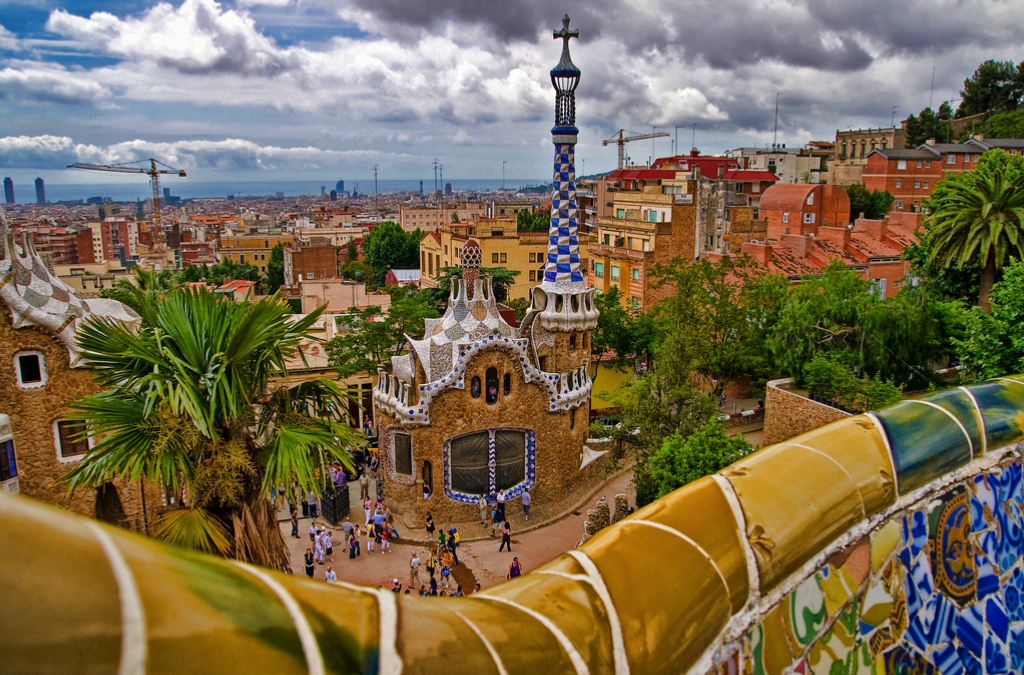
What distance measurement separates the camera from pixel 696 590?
292cm

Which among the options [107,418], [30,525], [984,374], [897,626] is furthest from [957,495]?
[984,374]

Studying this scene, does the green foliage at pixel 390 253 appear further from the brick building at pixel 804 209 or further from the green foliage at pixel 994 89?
the green foliage at pixel 994 89

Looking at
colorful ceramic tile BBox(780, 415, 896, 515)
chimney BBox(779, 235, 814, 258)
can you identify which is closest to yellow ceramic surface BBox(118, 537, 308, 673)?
colorful ceramic tile BBox(780, 415, 896, 515)

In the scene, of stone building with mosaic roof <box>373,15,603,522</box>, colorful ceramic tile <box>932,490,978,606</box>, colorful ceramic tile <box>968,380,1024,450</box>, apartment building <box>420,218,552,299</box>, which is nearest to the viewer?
colorful ceramic tile <box>932,490,978,606</box>

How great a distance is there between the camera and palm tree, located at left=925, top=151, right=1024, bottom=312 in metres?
21.5

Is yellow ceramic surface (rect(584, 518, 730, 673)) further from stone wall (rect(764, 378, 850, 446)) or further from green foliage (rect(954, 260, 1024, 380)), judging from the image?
stone wall (rect(764, 378, 850, 446))

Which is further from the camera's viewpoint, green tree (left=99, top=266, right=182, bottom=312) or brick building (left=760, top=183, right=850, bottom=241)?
brick building (left=760, top=183, right=850, bottom=241)

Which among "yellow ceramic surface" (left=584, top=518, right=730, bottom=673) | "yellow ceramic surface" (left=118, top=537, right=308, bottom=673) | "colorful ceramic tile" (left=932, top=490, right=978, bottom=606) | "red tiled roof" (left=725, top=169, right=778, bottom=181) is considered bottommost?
"colorful ceramic tile" (left=932, top=490, right=978, bottom=606)

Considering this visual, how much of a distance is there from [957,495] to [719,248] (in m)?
44.5

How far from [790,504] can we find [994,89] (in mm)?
95565

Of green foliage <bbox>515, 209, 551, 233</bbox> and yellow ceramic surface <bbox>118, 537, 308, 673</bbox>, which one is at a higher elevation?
yellow ceramic surface <bbox>118, 537, 308, 673</bbox>

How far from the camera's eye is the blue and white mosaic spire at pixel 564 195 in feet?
71.1

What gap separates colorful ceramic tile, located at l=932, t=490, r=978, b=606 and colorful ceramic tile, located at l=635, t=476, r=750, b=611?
1613 mm

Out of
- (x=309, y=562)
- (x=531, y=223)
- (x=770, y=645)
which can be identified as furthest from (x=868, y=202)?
(x=770, y=645)
